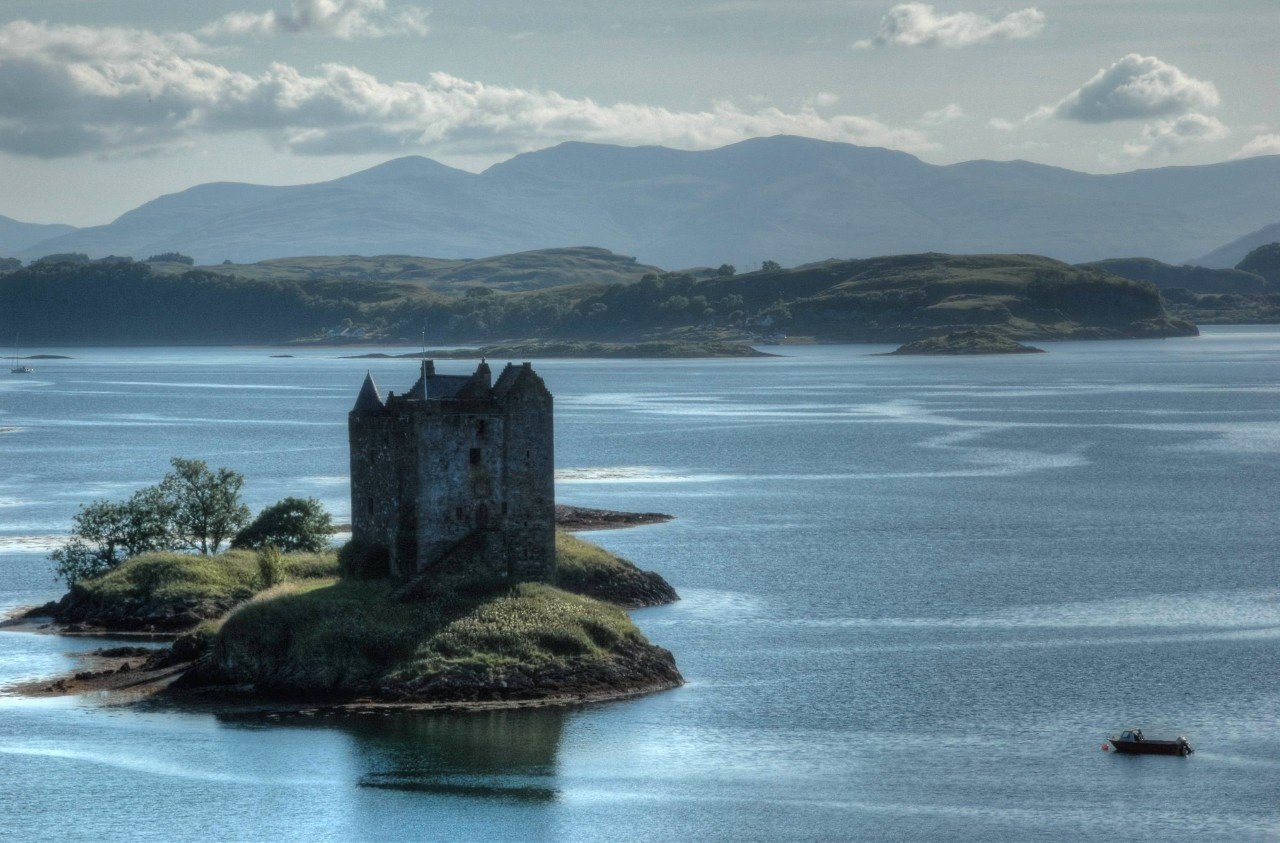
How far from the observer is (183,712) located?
58.7 metres

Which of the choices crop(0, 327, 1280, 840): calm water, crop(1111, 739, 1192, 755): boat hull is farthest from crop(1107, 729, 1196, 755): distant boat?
crop(0, 327, 1280, 840): calm water

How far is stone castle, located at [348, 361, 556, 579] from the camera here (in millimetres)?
64438

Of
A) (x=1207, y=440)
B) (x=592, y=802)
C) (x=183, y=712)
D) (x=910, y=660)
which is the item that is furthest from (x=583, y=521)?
(x=1207, y=440)

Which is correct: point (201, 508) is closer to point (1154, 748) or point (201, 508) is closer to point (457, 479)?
point (457, 479)

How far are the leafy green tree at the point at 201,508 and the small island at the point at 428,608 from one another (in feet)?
37.4

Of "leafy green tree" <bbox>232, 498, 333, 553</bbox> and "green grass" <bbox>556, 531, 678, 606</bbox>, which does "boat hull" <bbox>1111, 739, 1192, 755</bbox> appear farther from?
"leafy green tree" <bbox>232, 498, 333, 553</bbox>

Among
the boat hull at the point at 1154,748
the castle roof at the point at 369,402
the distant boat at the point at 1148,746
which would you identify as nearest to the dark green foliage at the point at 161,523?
the castle roof at the point at 369,402

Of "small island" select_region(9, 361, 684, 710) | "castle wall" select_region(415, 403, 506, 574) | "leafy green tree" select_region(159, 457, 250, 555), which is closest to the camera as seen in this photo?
"small island" select_region(9, 361, 684, 710)

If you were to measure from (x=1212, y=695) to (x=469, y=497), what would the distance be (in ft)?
90.6

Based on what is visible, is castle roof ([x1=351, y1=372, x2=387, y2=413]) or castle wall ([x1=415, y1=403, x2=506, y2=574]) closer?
castle wall ([x1=415, y1=403, x2=506, y2=574])

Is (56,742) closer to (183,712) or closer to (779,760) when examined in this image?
(183,712)

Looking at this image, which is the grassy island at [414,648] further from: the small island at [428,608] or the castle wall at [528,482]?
the castle wall at [528,482]

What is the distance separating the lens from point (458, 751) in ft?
178

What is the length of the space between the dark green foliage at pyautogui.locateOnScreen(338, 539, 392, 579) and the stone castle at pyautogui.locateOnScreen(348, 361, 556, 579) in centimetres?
32
